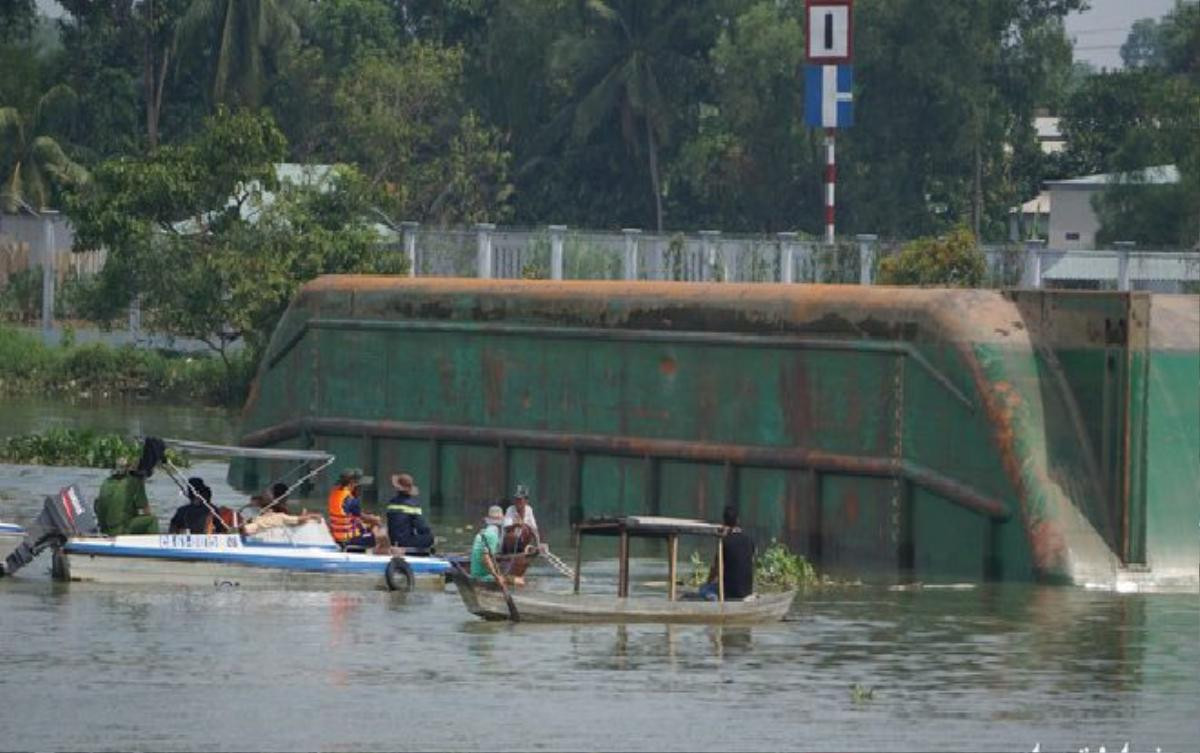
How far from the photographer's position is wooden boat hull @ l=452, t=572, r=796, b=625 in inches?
1296

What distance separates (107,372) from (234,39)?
119ft

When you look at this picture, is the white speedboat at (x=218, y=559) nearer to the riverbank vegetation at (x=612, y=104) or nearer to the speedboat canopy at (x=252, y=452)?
the speedboat canopy at (x=252, y=452)

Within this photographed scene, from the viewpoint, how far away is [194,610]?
1355 inches

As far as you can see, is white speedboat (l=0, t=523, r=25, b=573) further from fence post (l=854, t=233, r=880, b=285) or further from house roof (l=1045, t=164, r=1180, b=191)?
house roof (l=1045, t=164, r=1180, b=191)

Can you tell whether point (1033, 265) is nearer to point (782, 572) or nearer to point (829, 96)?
point (829, 96)

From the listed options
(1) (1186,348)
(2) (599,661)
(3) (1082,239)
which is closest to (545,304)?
(1) (1186,348)

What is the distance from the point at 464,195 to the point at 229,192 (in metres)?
40.4

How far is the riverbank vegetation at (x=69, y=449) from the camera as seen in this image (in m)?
52.2

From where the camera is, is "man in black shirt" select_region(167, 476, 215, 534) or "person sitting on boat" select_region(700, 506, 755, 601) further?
"man in black shirt" select_region(167, 476, 215, 534)

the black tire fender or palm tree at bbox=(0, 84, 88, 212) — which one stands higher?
palm tree at bbox=(0, 84, 88, 212)

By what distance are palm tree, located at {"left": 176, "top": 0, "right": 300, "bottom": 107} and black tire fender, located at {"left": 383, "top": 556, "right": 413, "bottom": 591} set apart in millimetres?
72184

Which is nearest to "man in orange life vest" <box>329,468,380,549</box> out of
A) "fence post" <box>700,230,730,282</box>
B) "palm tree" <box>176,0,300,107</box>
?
"fence post" <box>700,230,730,282</box>

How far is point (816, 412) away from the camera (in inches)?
1543

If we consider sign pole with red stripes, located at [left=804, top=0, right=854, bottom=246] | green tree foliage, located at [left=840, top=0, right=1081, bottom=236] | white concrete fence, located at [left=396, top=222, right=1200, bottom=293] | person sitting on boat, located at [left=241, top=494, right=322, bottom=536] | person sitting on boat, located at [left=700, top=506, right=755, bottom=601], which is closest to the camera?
person sitting on boat, located at [left=700, top=506, right=755, bottom=601]
